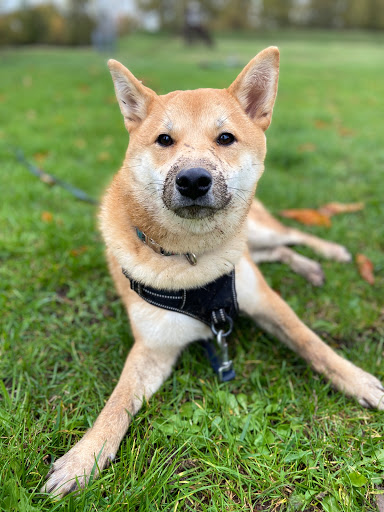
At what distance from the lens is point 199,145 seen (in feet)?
6.74

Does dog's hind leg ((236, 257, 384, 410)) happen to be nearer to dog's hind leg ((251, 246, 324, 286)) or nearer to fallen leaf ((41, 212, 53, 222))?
dog's hind leg ((251, 246, 324, 286))

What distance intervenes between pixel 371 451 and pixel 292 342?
27.8 inches

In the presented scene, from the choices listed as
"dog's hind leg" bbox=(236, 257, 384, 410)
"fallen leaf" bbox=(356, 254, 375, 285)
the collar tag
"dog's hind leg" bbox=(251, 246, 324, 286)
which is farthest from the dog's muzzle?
"fallen leaf" bbox=(356, 254, 375, 285)

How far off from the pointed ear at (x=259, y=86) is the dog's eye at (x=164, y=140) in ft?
1.65

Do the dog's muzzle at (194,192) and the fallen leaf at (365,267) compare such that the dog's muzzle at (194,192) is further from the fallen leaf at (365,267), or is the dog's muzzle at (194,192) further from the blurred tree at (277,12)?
the blurred tree at (277,12)

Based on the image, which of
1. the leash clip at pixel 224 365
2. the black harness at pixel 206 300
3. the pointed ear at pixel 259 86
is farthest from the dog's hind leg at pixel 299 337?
the pointed ear at pixel 259 86

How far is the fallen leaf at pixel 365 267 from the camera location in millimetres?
3111

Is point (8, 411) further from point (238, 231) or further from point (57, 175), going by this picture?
point (57, 175)

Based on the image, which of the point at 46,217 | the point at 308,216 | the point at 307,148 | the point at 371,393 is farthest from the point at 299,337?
the point at 307,148

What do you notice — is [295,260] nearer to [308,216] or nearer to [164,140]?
[308,216]

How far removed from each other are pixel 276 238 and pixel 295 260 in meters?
0.27

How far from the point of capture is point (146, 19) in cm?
3147

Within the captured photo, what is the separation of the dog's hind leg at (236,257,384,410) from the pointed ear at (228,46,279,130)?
92 cm

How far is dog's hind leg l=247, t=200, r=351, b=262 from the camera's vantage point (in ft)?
10.9
